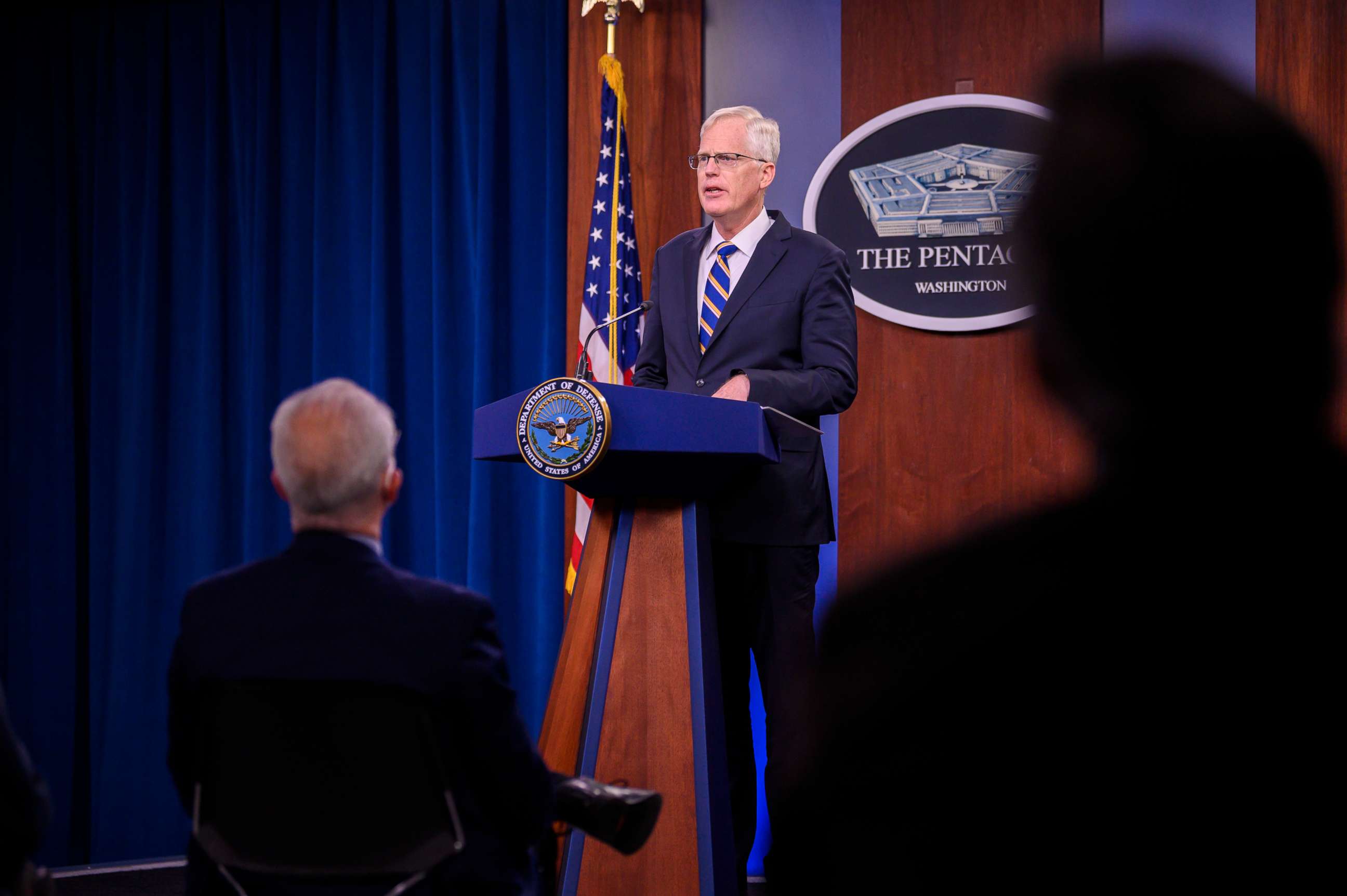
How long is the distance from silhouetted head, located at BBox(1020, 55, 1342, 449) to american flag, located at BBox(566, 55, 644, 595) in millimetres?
2807

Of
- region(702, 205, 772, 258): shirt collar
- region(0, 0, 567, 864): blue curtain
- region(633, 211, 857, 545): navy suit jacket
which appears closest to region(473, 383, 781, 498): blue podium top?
region(633, 211, 857, 545): navy suit jacket

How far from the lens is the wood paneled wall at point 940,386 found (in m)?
3.45

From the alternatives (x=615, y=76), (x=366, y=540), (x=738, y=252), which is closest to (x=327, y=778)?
(x=366, y=540)

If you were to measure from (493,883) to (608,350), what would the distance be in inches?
80.9

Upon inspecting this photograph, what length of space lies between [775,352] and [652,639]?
0.81 m

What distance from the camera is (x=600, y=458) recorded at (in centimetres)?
194

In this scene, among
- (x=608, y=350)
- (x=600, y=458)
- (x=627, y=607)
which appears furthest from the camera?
(x=608, y=350)

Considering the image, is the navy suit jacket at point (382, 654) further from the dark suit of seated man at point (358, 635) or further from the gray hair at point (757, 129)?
the gray hair at point (757, 129)

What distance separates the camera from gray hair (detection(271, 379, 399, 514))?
1.43m

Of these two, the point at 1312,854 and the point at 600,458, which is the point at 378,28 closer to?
the point at 600,458

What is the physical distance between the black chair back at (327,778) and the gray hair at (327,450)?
271 mm

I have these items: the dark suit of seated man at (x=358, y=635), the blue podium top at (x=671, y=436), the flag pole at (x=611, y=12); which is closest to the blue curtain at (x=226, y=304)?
the flag pole at (x=611, y=12)

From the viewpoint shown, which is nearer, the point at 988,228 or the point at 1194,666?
the point at 1194,666

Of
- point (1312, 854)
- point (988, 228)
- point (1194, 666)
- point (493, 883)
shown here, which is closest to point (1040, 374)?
point (1194, 666)
